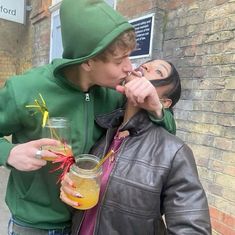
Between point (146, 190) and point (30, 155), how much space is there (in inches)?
17.9

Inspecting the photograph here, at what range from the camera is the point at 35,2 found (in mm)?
6793

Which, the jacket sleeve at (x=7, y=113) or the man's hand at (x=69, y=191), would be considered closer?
the man's hand at (x=69, y=191)

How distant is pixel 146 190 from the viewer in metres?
1.35

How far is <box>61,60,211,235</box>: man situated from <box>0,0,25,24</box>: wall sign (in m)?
5.90

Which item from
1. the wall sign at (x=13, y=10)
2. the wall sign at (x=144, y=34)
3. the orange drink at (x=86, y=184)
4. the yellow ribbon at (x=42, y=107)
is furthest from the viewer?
the wall sign at (x=13, y=10)

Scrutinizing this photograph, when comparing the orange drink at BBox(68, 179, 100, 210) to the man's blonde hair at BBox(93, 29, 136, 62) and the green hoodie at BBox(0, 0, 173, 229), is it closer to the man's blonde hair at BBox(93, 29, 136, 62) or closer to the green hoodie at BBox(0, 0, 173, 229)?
the green hoodie at BBox(0, 0, 173, 229)

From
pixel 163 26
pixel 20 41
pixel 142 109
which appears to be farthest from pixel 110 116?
pixel 20 41

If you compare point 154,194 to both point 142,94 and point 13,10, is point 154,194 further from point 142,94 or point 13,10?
point 13,10

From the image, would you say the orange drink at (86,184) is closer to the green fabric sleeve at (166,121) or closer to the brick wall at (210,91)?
the green fabric sleeve at (166,121)

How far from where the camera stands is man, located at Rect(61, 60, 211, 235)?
1316mm

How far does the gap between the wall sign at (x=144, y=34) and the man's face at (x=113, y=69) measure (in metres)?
2.17

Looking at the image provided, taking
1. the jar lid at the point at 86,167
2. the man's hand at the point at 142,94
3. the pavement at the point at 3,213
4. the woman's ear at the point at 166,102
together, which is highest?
the man's hand at the point at 142,94

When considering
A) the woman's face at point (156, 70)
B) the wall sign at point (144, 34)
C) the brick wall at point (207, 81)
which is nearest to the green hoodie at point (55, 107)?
the woman's face at point (156, 70)

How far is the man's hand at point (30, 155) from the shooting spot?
1.32 metres
